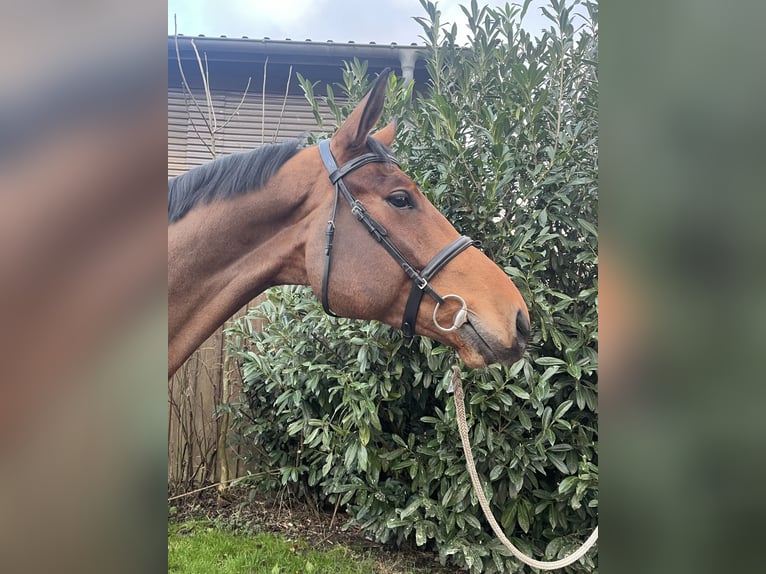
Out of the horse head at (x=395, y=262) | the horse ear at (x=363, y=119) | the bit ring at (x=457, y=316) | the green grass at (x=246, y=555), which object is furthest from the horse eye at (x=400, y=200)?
the green grass at (x=246, y=555)

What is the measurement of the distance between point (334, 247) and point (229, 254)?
0.27 meters

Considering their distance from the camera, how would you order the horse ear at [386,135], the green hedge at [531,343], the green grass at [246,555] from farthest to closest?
the green grass at [246,555] → the green hedge at [531,343] → the horse ear at [386,135]

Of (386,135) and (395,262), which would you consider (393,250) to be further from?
(386,135)

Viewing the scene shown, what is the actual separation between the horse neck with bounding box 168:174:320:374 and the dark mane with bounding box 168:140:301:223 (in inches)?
0.8

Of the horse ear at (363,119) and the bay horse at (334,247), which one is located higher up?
the horse ear at (363,119)

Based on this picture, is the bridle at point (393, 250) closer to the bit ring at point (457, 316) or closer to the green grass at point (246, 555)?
the bit ring at point (457, 316)

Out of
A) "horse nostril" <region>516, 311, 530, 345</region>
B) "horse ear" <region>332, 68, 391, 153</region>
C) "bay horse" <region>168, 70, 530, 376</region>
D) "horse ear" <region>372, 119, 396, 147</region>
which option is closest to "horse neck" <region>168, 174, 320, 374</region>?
"bay horse" <region>168, 70, 530, 376</region>

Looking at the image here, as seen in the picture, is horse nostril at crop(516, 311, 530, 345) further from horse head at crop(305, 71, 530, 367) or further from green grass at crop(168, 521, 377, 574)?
green grass at crop(168, 521, 377, 574)

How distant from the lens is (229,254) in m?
1.18

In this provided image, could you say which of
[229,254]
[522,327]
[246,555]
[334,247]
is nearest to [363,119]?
[334,247]

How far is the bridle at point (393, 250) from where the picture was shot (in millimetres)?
1142
